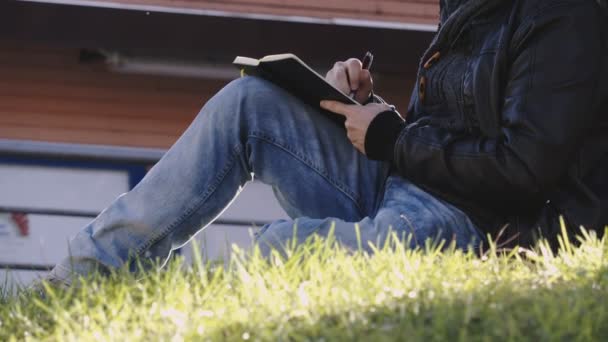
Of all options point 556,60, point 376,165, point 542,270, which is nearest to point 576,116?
point 556,60

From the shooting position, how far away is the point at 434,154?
3939mm

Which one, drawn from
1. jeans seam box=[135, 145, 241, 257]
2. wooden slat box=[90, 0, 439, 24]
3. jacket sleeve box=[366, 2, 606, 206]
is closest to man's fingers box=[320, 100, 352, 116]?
jeans seam box=[135, 145, 241, 257]

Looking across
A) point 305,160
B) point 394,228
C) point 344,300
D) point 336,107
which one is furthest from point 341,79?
point 344,300

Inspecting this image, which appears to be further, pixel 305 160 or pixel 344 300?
pixel 305 160

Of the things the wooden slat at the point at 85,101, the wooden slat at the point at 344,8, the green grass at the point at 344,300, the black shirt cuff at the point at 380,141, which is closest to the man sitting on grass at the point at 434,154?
the black shirt cuff at the point at 380,141

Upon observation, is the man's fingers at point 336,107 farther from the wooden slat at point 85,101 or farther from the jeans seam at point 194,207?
the wooden slat at point 85,101

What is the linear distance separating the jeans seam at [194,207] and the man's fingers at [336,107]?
0.32m

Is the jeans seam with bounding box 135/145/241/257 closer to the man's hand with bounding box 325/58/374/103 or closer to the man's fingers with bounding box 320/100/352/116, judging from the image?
the man's fingers with bounding box 320/100/352/116

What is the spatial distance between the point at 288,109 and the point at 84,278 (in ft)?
2.77

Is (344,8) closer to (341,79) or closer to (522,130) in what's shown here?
(341,79)

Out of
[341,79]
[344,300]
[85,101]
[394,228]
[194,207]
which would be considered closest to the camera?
[344,300]

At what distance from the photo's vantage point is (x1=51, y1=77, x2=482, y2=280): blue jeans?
12.9ft

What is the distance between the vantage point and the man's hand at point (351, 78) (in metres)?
4.56

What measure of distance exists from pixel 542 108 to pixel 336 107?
73cm
